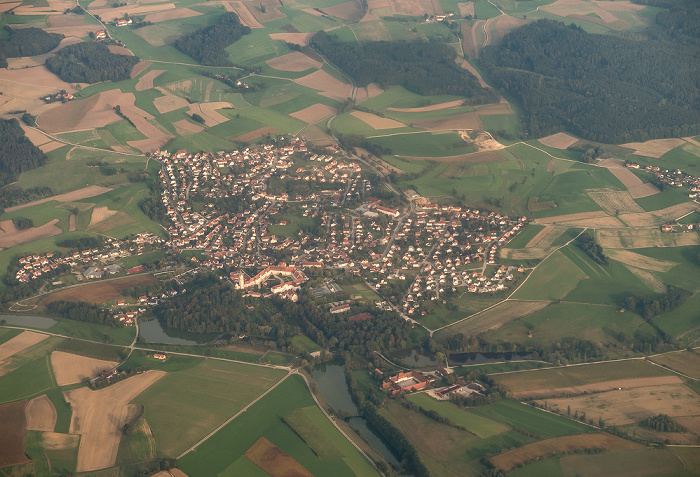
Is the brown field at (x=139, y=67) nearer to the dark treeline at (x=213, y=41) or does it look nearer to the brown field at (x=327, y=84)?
the dark treeline at (x=213, y=41)

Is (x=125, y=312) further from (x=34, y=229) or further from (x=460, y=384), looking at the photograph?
(x=460, y=384)

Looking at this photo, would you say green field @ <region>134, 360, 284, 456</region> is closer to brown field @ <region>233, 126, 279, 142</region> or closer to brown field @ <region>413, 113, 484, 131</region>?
brown field @ <region>233, 126, 279, 142</region>

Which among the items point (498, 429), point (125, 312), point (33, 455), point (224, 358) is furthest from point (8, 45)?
point (498, 429)

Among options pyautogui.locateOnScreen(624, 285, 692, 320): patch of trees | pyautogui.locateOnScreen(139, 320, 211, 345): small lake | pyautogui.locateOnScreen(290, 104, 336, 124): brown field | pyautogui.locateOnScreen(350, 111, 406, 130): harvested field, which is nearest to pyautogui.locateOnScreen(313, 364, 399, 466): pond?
pyautogui.locateOnScreen(139, 320, 211, 345): small lake

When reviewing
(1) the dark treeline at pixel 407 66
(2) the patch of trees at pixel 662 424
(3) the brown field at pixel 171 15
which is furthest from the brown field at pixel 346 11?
(2) the patch of trees at pixel 662 424

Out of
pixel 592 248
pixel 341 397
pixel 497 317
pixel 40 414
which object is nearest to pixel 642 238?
pixel 592 248
